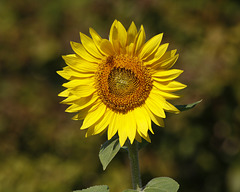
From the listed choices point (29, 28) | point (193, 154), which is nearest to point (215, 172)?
point (193, 154)

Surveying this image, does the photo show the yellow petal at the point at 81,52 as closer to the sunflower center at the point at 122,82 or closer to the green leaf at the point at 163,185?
the sunflower center at the point at 122,82

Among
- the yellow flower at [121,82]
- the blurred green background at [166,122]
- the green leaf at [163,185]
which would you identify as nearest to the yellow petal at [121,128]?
the yellow flower at [121,82]

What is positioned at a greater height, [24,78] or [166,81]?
[24,78]

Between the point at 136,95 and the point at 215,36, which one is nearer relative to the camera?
the point at 136,95

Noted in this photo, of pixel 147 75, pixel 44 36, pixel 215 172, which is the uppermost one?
pixel 44 36

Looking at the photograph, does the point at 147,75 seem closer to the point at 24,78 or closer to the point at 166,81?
the point at 166,81

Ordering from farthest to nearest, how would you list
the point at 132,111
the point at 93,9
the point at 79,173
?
the point at 93,9 → the point at 79,173 → the point at 132,111

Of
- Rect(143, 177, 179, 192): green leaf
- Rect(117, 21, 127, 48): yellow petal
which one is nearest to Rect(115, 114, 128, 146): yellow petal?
Rect(143, 177, 179, 192): green leaf

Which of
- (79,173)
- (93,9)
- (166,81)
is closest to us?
(166,81)
